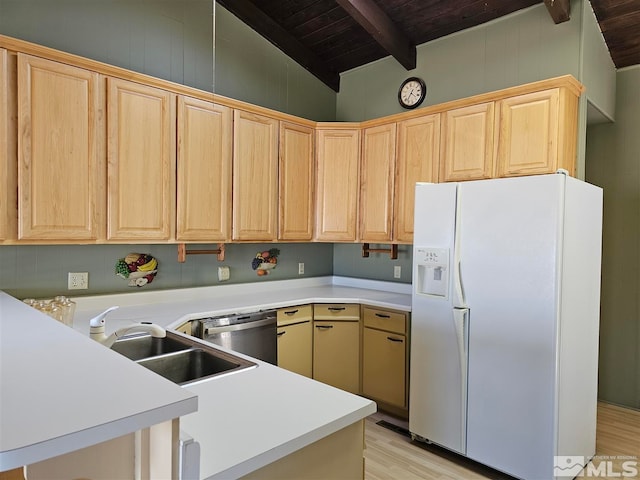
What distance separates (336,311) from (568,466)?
1756 mm

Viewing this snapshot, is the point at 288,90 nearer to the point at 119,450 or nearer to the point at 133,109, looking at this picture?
the point at 133,109

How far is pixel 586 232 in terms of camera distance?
246cm

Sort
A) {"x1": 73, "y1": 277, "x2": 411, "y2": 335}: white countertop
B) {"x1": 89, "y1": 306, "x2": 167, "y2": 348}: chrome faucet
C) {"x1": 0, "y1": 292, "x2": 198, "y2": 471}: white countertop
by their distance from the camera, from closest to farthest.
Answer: {"x1": 0, "y1": 292, "x2": 198, "y2": 471}: white countertop
{"x1": 89, "y1": 306, "x2": 167, "y2": 348}: chrome faucet
{"x1": 73, "y1": 277, "x2": 411, "y2": 335}: white countertop

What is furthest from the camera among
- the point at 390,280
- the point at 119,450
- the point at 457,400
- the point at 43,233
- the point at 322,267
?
the point at 322,267

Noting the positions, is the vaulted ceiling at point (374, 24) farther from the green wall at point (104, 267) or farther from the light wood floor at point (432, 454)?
the light wood floor at point (432, 454)

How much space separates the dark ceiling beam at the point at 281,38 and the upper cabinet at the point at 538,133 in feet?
6.31

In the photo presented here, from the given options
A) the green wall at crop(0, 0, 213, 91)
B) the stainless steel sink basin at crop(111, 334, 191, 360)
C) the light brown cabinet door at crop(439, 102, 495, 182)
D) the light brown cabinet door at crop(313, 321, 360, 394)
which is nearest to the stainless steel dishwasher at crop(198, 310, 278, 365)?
the light brown cabinet door at crop(313, 321, 360, 394)

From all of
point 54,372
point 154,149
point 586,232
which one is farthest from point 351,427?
point 154,149

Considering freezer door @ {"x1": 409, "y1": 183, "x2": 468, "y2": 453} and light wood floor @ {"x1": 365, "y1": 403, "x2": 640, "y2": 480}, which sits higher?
freezer door @ {"x1": 409, "y1": 183, "x2": 468, "y2": 453}

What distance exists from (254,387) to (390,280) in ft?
8.62

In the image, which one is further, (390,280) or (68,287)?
(390,280)

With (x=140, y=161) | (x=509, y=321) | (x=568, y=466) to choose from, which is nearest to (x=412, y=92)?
(x=509, y=321)

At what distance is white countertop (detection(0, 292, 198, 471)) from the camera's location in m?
0.62

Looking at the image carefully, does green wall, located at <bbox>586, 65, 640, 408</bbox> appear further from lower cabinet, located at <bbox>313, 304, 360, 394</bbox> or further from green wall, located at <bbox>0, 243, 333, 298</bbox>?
green wall, located at <bbox>0, 243, 333, 298</bbox>
